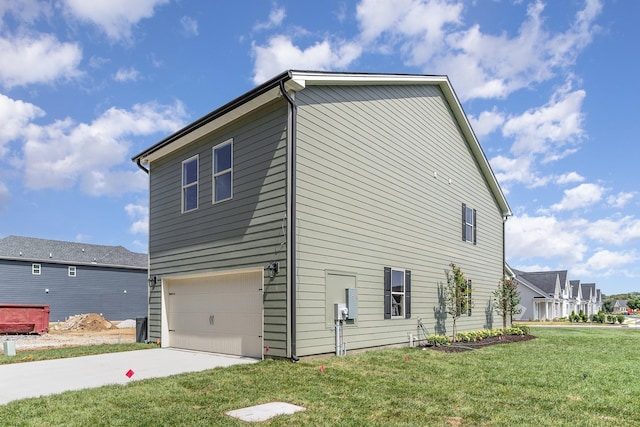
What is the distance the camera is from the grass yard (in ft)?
18.2

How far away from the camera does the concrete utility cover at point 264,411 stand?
18.1 ft

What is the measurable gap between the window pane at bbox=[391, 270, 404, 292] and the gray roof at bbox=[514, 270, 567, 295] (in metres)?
36.9

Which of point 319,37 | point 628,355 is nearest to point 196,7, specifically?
point 319,37

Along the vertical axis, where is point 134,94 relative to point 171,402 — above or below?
above

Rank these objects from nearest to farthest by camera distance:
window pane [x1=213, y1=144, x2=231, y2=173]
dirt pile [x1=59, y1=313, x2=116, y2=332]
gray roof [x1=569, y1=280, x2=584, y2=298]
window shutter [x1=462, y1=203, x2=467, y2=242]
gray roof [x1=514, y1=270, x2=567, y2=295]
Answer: window pane [x1=213, y1=144, x2=231, y2=173], window shutter [x1=462, y1=203, x2=467, y2=242], dirt pile [x1=59, y1=313, x2=116, y2=332], gray roof [x1=514, y1=270, x2=567, y2=295], gray roof [x1=569, y1=280, x2=584, y2=298]

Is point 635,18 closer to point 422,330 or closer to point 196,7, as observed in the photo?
point 422,330

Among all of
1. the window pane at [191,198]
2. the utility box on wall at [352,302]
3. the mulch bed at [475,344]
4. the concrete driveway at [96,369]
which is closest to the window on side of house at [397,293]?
the mulch bed at [475,344]

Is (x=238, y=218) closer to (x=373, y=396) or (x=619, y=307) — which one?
(x=373, y=396)

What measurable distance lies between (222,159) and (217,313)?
383 centimetres

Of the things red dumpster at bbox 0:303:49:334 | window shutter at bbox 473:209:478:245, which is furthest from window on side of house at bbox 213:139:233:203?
red dumpster at bbox 0:303:49:334

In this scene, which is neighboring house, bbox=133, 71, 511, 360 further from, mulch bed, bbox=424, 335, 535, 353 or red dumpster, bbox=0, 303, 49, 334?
red dumpster, bbox=0, 303, 49, 334

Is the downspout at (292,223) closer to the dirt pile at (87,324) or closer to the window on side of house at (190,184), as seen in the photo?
the window on side of house at (190,184)

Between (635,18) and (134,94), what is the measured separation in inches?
531

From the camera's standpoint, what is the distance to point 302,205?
31.4 ft
